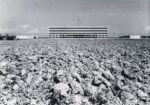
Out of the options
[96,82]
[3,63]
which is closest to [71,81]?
[96,82]

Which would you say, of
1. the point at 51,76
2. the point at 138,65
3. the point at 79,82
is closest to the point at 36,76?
the point at 51,76

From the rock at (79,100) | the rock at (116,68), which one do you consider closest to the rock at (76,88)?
the rock at (79,100)

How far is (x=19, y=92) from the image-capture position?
4.27 meters

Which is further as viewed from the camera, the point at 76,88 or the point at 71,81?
the point at 71,81

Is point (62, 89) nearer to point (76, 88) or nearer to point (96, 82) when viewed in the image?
point (76, 88)

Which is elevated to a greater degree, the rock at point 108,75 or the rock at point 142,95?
the rock at point 108,75

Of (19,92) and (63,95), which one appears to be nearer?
(63,95)

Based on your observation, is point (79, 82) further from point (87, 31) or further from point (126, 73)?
point (87, 31)

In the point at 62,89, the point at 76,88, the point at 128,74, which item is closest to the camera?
the point at 62,89

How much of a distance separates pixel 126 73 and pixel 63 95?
2.03 metres

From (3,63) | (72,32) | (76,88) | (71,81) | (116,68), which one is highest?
(72,32)

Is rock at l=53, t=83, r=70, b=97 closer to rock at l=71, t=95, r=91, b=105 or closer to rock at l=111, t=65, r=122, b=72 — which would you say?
rock at l=71, t=95, r=91, b=105

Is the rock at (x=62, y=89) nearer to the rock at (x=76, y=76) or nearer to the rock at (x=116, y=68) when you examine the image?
the rock at (x=76, y=76)

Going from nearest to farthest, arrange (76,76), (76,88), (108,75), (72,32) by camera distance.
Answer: (76,88) → (76,76) → (108,75) → (72,32)
